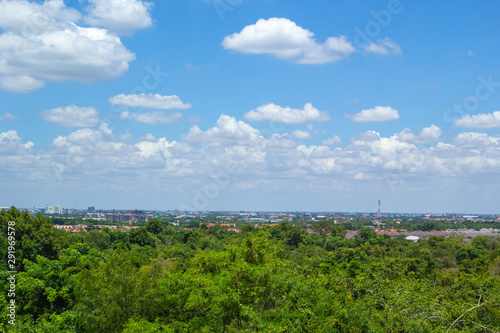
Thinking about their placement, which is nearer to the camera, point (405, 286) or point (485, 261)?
point (405, 286)

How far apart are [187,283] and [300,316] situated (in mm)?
5019

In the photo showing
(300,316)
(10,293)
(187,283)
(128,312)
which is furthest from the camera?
(10,293)

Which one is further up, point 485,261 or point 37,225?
point 37,225

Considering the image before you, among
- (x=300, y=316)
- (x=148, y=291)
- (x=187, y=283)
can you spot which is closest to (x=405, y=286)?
(x=300, y=316)

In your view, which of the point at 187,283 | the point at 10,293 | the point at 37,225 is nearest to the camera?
the point at 187,283

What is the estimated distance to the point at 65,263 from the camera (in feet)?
88.3

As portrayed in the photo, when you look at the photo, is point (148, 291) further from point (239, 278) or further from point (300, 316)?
point (300, 316)

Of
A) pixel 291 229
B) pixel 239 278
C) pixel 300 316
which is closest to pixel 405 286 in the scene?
pixel 300 316

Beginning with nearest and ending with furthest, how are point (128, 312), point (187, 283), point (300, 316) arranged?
point (300, 316) < point (187, 283) < point (128, 312)

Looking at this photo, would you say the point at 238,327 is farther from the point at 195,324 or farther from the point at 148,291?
the point at 148,291

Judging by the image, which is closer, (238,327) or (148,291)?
(238,327)

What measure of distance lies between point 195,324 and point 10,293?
11627mm

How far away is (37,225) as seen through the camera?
5003 centimetres

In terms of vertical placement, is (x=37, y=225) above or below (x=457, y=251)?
above
